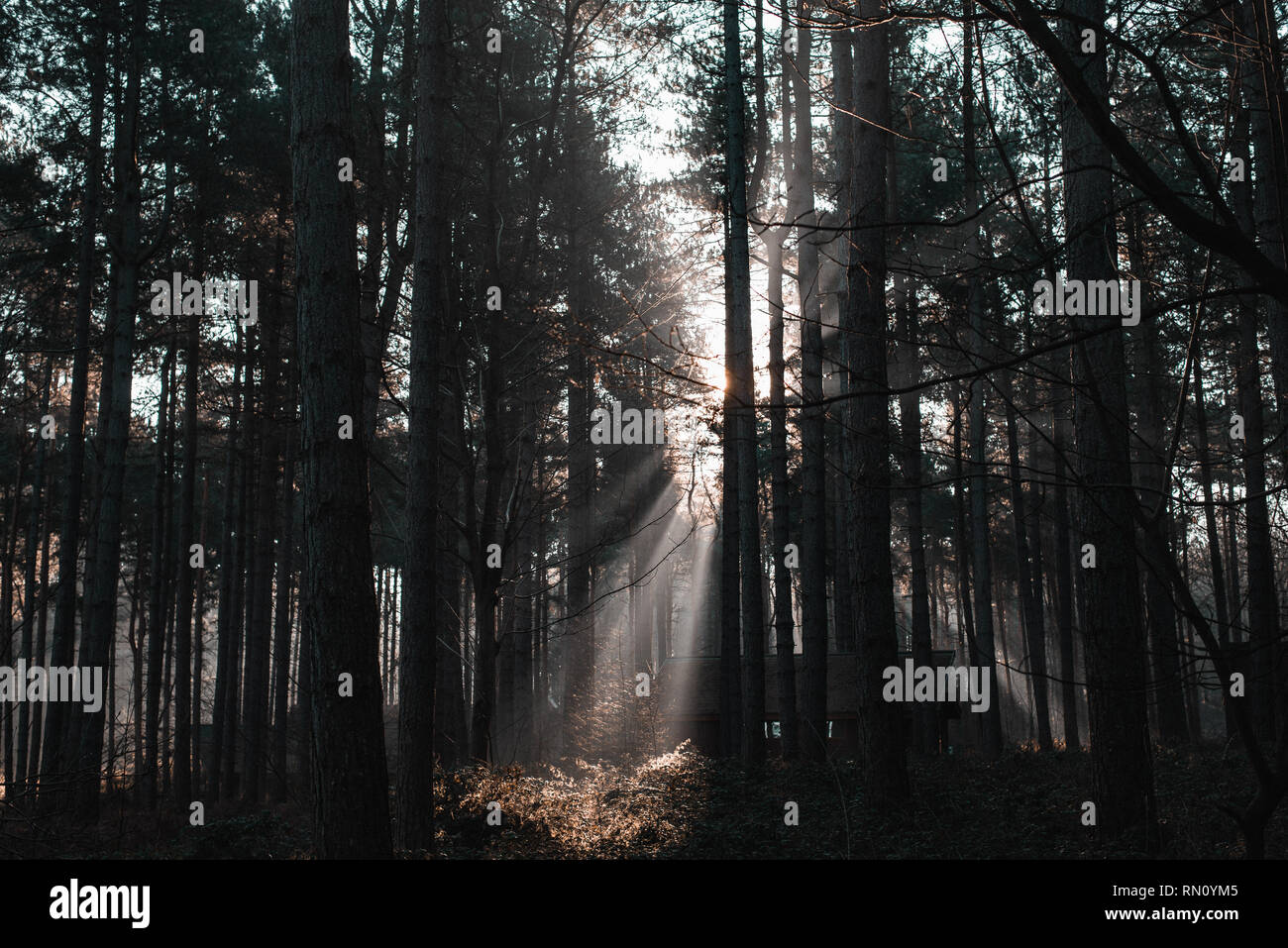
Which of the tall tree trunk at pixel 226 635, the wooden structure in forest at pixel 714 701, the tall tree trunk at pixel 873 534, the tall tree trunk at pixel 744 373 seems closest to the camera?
the tall tree trunk at pixel 873 534

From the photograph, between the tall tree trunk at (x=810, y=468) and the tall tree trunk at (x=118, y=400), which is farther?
the tall tree trunk at (x=810, y=468)

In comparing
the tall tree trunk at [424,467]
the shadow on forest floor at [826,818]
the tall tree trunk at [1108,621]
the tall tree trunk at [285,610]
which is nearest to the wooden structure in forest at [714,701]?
the shadow on forest floor at [826,818]

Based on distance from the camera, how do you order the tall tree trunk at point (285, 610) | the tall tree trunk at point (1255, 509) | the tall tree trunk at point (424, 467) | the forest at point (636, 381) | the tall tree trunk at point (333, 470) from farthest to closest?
1. the tall tree trunk at point (285, 610)
2. the tall tree trunk at point (1255, 509)
3. the tall tree trunk at point (424, 467)
4. the tall tree trunk at point (333, 470)
5. the forest at point (636, 381)

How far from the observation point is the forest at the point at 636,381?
3.99m

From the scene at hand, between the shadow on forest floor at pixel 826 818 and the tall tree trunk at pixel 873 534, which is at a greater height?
the tall tree trunk at pixel 873 534

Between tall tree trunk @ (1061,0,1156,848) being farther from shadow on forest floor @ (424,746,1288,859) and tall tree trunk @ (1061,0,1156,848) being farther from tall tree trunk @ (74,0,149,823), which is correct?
tall tree trunk @ (74,0,149,823)

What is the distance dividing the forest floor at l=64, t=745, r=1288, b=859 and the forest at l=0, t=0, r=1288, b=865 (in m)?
0.08

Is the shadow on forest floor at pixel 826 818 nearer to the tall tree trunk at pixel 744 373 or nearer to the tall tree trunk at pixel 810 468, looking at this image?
the tall tree trunk at pixel 810 468

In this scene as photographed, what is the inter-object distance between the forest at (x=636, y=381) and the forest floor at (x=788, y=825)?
8 cm

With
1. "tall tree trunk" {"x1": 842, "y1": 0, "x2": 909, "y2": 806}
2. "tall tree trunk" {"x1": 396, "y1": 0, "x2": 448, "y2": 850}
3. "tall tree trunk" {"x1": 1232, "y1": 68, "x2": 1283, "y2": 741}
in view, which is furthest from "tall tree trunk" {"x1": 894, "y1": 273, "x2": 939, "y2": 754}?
"tall tree trunk" {"x1": 396, "y1": 0, "x2": 448, "y2": 850}

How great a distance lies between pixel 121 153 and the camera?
1488cm

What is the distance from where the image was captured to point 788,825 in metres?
9.58

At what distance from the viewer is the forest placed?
3986 mm
